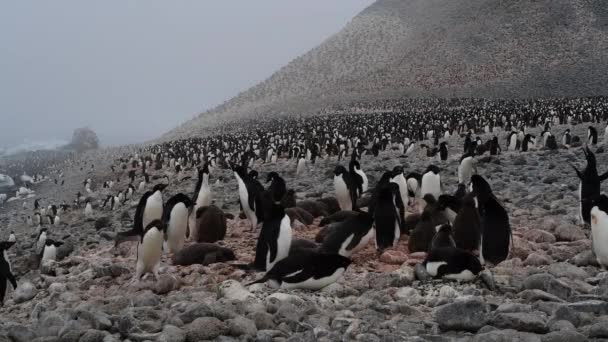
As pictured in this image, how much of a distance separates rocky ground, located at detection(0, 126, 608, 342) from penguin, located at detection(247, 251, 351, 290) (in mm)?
88

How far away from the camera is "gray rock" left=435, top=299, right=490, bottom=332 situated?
4188 mm

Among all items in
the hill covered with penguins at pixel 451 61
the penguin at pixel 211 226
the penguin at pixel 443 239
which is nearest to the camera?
the penguin at pixel 443 239

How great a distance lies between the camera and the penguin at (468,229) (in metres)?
6.29

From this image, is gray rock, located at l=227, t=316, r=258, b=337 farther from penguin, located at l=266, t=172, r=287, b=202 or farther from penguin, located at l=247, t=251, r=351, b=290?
penguin, located at l=266, t=172, r=287, b=202

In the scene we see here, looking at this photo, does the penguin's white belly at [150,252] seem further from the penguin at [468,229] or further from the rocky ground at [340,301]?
the penguin at [468,229]

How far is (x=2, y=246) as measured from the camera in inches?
298

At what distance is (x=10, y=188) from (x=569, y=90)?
42.2m

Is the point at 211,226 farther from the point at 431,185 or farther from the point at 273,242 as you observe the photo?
the point at 431,185

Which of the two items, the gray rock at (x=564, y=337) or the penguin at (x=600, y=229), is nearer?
the gray rock at (x=564, y=337)

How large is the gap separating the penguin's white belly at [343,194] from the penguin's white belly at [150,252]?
3610 mm

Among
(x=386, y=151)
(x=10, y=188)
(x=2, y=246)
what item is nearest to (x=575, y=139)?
(x=386, y=151)

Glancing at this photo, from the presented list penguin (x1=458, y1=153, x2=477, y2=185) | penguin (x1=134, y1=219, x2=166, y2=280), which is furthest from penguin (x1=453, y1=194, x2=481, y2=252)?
penguin (x1=458, y1=153, x2=477, y2=185)

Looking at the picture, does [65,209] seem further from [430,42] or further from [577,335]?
[430,42]

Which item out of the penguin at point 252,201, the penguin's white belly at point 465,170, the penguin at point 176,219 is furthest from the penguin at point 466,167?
the penguin at point 176,219
